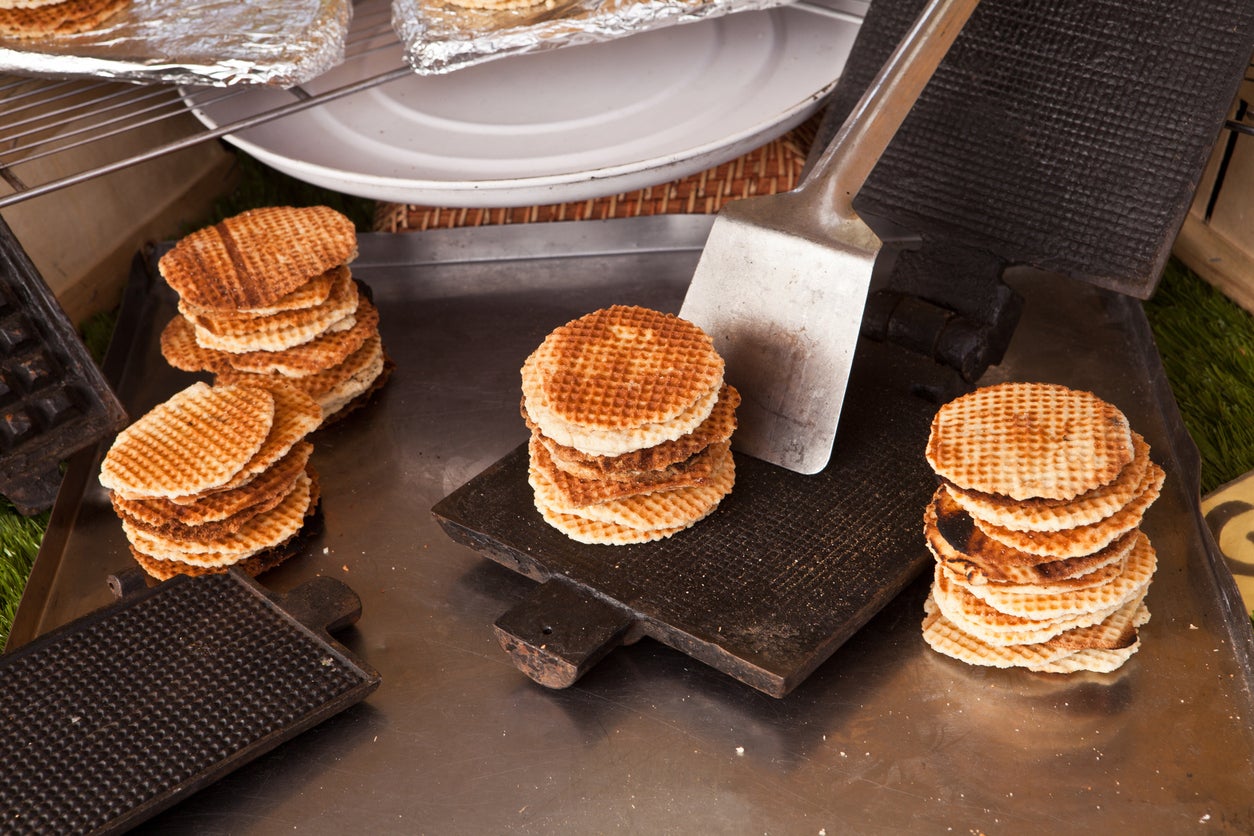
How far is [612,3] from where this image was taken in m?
1.63

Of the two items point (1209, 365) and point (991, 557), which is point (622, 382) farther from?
point (1209, 365)

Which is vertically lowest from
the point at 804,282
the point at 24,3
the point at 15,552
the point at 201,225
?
the point at 15,552

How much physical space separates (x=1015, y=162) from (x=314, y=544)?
94cm

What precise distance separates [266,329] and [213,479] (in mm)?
250

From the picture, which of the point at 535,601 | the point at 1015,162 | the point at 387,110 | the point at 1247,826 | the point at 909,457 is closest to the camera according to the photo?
the point at 1247,826

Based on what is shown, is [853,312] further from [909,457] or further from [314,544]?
[314,544]

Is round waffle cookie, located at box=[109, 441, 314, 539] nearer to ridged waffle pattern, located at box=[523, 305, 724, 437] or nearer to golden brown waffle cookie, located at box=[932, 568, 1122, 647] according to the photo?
ridged waffle pattern, located at box=[523, 305, 724, 437]

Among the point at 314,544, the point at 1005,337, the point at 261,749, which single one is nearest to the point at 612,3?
the point at 1005,337

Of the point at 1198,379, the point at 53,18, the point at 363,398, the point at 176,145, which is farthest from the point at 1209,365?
the point at 53,18

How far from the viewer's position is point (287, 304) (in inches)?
52.8

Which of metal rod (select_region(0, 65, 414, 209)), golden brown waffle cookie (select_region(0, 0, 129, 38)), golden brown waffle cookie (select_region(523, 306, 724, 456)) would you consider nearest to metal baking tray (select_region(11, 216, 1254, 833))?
golden brown waffle cookie (select_region(523, 306, 724, 456))

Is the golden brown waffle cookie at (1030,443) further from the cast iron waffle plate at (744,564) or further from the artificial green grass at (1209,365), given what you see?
the artificial green grass at (1209,365)

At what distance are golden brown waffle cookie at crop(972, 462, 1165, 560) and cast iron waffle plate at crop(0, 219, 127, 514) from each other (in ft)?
3.33

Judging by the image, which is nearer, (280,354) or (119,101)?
(280,354)
